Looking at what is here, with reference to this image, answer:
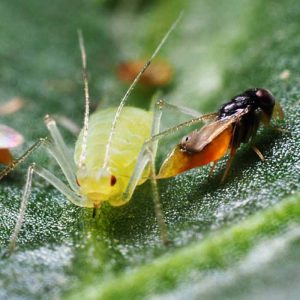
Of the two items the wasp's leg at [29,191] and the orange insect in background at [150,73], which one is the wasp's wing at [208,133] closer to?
the wasp's leg at [29,191]

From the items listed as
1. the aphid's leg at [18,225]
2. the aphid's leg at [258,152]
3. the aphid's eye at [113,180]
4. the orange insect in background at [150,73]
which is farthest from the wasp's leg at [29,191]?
the orange insect in background at [150,73]

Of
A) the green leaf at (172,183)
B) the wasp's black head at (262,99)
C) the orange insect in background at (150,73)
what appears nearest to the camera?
the green leaf at (172,183)

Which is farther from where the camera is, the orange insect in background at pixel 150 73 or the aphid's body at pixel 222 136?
the orange insect in background at pixel 150 73

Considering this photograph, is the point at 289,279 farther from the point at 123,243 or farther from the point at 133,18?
the point at 133,18

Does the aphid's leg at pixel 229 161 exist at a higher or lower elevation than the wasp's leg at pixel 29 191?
lower

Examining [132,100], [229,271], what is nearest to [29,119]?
[132,100]

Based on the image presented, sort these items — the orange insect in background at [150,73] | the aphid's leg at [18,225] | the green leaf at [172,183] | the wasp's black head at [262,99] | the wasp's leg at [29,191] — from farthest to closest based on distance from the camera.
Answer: the orange insect in background at [150,73], the wasp's black head at [262,99], the wasp's leg at [29,191], the aphid's leg at [18,225], the green leaf at [172,183]

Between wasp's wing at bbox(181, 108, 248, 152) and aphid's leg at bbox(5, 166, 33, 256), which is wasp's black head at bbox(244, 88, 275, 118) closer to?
wasp's wing at bbox(181, 108, 248, 152)
